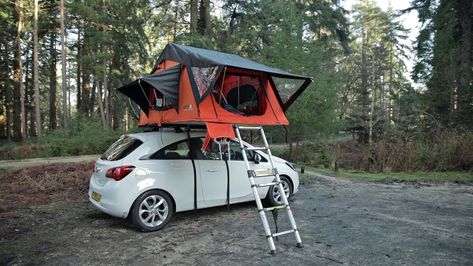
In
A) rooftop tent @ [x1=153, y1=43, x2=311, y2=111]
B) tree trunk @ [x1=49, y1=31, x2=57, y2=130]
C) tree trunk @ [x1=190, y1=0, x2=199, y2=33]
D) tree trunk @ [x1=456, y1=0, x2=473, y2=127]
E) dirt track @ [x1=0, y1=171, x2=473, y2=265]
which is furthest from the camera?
tree trunk @ [x1=49, y1=31, x2=57, y2=130]

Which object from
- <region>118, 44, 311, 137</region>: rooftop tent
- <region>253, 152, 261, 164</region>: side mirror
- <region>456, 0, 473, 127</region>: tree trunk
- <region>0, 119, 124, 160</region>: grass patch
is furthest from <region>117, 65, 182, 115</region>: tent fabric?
<region>456, 0, 473, 127</region>: tree trunk

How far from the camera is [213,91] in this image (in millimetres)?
5367

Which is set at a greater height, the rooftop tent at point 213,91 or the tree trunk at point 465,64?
the tree trunk at point 465,64

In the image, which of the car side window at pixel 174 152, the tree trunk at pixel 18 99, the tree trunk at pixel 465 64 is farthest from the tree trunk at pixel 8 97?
the tree trunk at pixel 465 64

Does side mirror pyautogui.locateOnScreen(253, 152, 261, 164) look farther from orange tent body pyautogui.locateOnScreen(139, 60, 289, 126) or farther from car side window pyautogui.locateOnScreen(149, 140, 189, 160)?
car side window pyautogui.locateOnScreen(149, 140, 189, 160)

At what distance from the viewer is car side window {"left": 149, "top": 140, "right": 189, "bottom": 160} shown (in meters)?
→ 5.63

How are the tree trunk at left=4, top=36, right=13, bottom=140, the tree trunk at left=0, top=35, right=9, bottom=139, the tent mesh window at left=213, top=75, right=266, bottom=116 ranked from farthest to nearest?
the tree trunk at left=0, top=35, right=9, bottom=139
the tree trunk at left=4, top=36, right=13, bottom=140
the tent mesh window at left=213, top=75, right=266, bottom=116

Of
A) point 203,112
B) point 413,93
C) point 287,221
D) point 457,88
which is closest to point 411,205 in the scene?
point 287,221

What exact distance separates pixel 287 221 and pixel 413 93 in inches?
745

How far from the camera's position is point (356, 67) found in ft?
86.2

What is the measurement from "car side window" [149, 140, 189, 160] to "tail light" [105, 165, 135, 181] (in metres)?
0.41

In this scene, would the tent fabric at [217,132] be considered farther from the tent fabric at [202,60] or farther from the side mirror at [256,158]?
the side mirror at [256,158]

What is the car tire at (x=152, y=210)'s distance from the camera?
17.3 ft

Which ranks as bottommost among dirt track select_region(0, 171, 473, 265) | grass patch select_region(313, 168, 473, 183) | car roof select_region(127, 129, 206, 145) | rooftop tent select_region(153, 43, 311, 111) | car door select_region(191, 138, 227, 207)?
grass patch select_region(313, 168, 473, 183)
